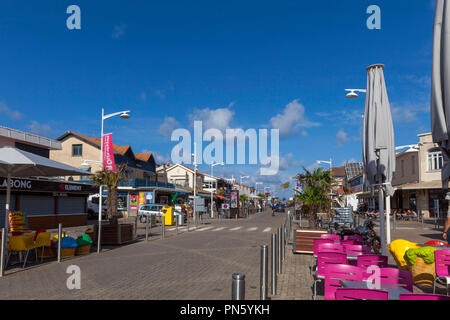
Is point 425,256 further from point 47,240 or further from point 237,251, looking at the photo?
point 47,240

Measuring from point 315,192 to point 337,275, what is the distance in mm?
10623

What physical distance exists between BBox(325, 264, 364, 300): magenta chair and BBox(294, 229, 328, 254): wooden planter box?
7.11m

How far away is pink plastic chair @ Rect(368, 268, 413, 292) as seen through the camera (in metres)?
4.33

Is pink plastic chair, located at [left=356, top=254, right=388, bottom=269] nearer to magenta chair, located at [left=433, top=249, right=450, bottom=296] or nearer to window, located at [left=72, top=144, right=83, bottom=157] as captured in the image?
magenta chair, located at [left=433, top=249, right=450, bottom=296]

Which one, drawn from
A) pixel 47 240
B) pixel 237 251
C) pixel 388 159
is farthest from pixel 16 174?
pixel 388 159

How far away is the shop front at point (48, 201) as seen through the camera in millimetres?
21891

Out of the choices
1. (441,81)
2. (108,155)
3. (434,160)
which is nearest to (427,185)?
(434,160)

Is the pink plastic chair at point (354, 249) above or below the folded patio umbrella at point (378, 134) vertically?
below

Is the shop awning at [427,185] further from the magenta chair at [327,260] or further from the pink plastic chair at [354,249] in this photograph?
the magenta chair at [327,260]

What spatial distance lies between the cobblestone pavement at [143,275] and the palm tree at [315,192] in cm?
337

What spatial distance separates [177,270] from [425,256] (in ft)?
17.9

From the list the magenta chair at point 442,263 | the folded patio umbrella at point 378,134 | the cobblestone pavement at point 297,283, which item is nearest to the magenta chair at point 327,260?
the cobblestone pavement at point 297,283

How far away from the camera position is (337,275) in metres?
4.78
